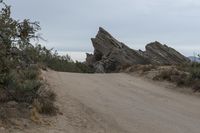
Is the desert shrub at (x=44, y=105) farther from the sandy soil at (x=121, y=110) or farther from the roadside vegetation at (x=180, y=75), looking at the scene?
the roadside vegetation at (x=180, y=75)

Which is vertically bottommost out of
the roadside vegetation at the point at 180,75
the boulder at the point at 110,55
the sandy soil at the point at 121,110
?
the sandy soil at the point at 121,110

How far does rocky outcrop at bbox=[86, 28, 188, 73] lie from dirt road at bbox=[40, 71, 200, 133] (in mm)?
15927

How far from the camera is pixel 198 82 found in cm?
2181

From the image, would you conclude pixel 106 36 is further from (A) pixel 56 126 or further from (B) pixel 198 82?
(A) pixel 56 126

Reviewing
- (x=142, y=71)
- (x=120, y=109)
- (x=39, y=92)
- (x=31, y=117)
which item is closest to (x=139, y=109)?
(x=120, y=109)

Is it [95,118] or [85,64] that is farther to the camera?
[85,64]

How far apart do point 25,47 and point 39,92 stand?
201 cm

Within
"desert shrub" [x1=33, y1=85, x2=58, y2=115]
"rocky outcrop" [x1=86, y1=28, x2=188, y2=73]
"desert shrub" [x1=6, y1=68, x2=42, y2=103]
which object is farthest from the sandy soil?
"rocky outcrop" [x1=86, y1=28, x2=188, y2=73]

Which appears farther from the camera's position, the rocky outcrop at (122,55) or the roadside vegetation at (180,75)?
the rocky outcrop at (122,55)

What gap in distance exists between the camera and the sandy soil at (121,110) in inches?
500

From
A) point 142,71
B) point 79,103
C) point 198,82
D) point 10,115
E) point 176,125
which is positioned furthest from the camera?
point 142,71

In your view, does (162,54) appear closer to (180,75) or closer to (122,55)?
(122,55)

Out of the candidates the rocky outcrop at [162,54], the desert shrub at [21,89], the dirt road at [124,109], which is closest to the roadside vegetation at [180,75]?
the dirt road at [124,109]

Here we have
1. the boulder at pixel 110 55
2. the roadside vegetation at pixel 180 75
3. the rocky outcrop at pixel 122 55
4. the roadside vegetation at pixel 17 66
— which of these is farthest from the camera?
the boulder at pixel 110 55
